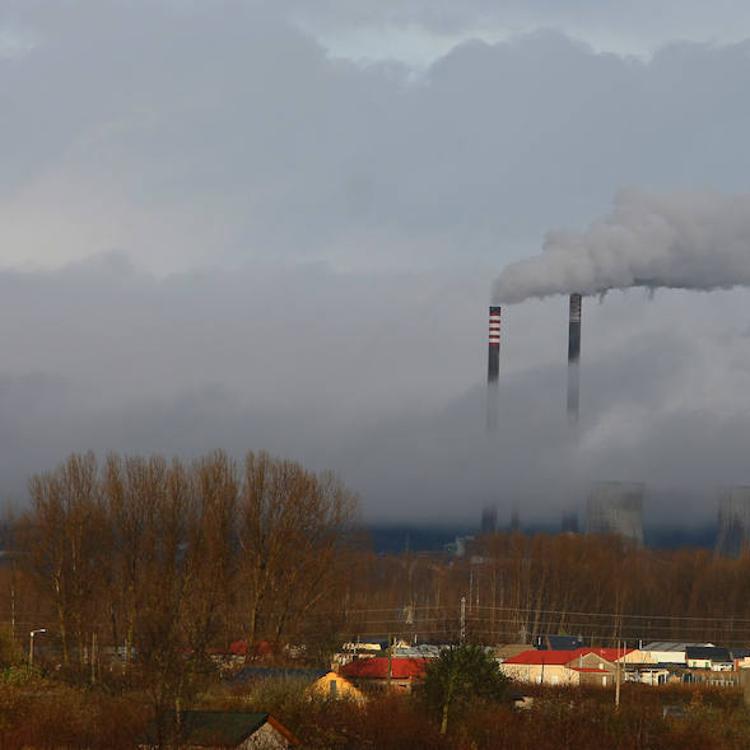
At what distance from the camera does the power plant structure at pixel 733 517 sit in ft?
295

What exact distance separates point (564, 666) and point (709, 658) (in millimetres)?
9709

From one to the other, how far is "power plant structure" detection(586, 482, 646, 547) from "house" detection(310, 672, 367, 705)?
59651 millimetres

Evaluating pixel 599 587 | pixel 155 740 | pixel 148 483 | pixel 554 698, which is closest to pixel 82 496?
pixel 148 483

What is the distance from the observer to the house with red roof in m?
39.1

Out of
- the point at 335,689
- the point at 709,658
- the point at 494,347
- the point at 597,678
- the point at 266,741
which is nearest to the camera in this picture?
the point at 266,741

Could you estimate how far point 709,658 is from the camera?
49156mm

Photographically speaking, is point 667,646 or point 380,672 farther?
point 667,646

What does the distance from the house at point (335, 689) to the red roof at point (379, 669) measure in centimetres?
345

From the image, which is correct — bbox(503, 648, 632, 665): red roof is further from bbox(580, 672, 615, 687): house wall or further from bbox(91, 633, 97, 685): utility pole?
bbox(91, 633, 97, 685): utility pole

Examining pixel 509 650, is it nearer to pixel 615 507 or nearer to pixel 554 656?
pixel 554 656

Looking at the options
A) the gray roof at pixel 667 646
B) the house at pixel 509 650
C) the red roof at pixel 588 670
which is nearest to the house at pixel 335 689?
the red roof at pixel 588 670

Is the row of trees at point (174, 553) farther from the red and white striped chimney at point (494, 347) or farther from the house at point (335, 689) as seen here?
the red and white striped chimney at point (494, 347)

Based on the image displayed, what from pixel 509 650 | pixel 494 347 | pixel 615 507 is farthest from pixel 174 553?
pixel 615 507

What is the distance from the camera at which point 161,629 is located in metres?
→ 20.9
